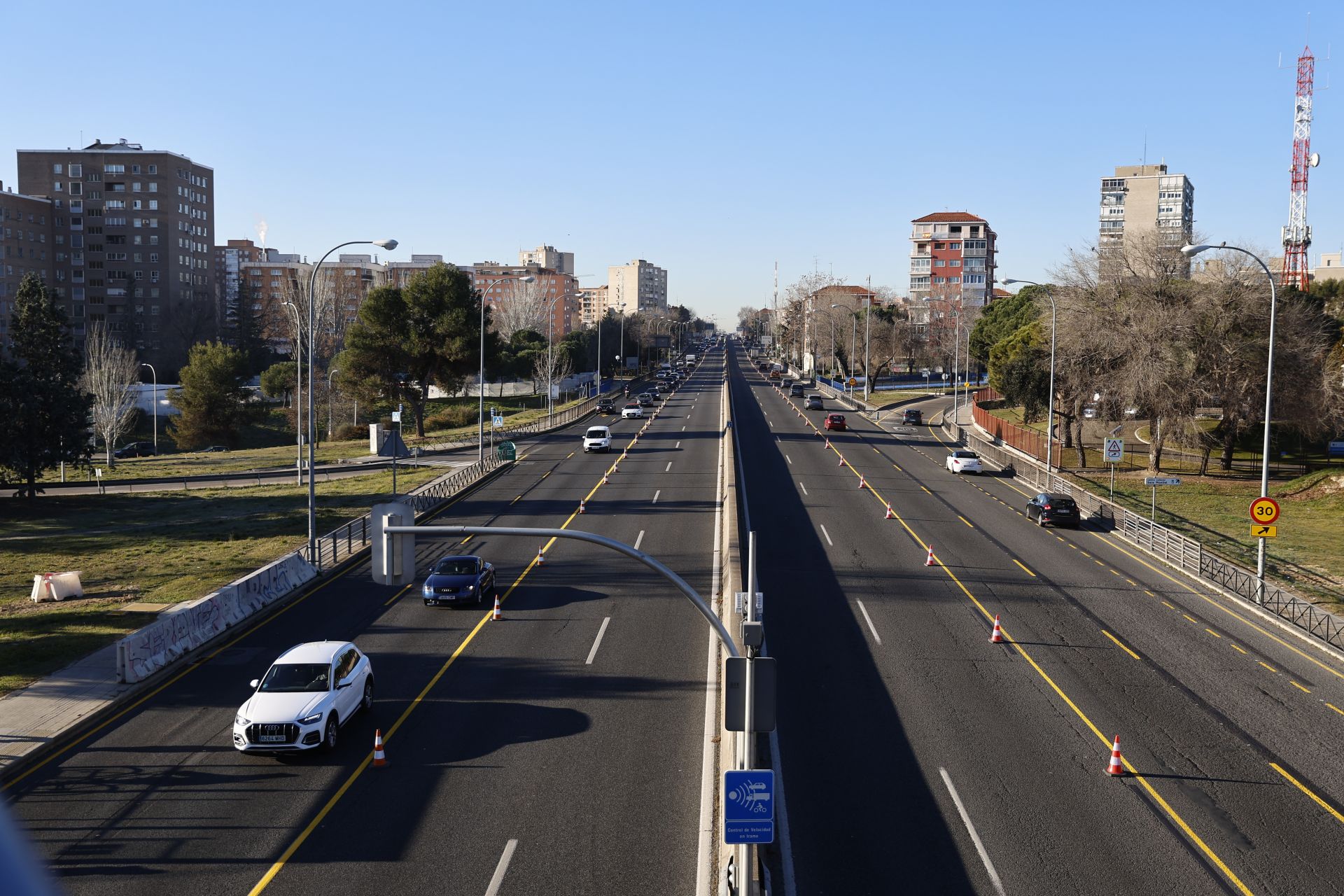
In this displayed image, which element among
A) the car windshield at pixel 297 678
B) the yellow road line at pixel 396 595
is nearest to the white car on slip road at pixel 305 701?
the car windshield at pixel 297 678

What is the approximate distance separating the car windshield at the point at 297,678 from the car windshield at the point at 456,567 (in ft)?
30.1

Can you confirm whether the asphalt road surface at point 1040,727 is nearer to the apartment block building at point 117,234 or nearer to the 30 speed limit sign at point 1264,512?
the 30 speed limit sign at point 1264,512

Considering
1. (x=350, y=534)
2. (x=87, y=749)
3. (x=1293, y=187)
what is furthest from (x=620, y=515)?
(x=1293, y=187)

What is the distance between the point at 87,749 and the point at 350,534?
54.9ft

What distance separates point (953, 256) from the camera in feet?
609

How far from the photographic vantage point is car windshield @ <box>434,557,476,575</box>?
26.5 meters

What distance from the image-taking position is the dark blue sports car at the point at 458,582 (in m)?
25.8

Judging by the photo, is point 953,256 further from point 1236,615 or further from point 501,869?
point 501,869

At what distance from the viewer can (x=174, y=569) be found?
30344 mm

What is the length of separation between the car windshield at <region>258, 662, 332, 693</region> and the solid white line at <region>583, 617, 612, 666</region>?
5666mm

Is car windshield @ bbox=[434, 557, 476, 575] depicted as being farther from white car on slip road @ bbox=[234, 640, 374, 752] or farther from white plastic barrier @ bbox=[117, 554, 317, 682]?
white car on slip road @ bbox=[234, 640, 374, 752]

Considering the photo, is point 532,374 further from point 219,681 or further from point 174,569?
point 219,681

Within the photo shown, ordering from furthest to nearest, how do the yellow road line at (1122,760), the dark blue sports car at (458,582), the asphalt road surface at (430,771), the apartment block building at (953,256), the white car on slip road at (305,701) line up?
the apartment block building at (953,256) < the dark blue sports car at (458,582) < the white car on slip road at (305,701) < the yellow road line at (1122,760) < the asphalt road surface at (430,771)

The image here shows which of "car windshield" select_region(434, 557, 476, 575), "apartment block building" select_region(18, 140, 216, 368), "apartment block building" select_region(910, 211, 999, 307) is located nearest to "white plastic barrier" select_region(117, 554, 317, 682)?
"car windshield" select_region(434, 557, 476, 575)
